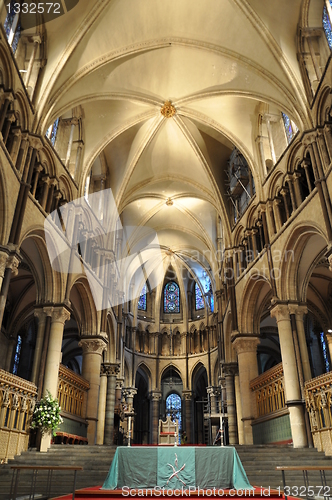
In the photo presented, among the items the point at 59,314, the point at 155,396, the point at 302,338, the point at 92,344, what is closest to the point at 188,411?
the point at 155,396

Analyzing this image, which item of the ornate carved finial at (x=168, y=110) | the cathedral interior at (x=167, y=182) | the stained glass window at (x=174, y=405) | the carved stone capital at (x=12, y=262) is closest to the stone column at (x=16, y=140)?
the cathedral interior at (x=167, y=182)

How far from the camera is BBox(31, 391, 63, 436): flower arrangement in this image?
12.8 metres

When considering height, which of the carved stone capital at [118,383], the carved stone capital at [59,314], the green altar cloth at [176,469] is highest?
the carved stone capital at [59,314]

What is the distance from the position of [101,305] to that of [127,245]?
8.79 metres

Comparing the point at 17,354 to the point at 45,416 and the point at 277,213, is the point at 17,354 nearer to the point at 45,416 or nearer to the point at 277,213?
the point at 45,416

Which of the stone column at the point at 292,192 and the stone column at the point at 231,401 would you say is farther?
the stone column at the point at 231,401

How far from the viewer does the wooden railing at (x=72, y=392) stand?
15992mm

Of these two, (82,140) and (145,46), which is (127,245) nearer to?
(82,140)

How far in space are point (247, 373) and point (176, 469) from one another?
11.0m

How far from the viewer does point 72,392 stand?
17.1m

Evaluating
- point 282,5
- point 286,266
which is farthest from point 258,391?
point 282,5

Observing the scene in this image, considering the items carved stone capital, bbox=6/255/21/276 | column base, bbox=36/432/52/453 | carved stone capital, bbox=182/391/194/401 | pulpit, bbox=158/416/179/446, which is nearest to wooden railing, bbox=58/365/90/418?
column base, bbox=36/432/52/453

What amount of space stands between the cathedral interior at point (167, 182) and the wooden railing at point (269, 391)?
0.28 ft

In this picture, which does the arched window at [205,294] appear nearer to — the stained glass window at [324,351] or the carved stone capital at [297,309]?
the stained glass window at [324,351]
